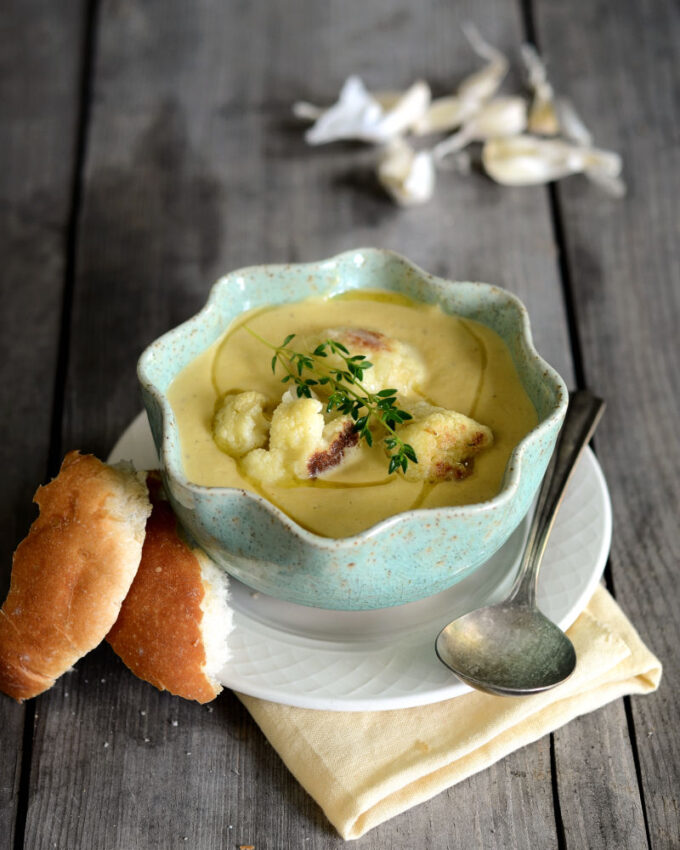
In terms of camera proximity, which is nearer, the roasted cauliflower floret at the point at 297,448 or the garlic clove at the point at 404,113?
the roasted cauliflower floret at the point at 297,448

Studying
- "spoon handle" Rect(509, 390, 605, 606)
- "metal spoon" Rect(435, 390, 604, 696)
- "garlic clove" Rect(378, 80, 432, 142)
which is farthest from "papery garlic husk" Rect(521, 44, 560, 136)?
"metal spoon" Rect(435, 390, 604, 696)

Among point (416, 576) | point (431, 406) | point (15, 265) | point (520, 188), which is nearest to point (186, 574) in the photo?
point (416, 576)

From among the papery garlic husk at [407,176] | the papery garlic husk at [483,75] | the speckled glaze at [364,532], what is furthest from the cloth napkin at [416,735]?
the papery garlic husk at [483,75]

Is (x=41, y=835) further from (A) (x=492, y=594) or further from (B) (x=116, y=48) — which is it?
(B) (x=116, y=48)

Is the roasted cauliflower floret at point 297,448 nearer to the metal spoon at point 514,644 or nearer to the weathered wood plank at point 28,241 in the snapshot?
the metal spoon at point 514,644

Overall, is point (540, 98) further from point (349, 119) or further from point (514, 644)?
point (514, 644)

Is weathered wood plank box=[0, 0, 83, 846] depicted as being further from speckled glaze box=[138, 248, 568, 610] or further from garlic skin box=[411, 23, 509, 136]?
garlic skin box=[411, 23, 509, 136]
